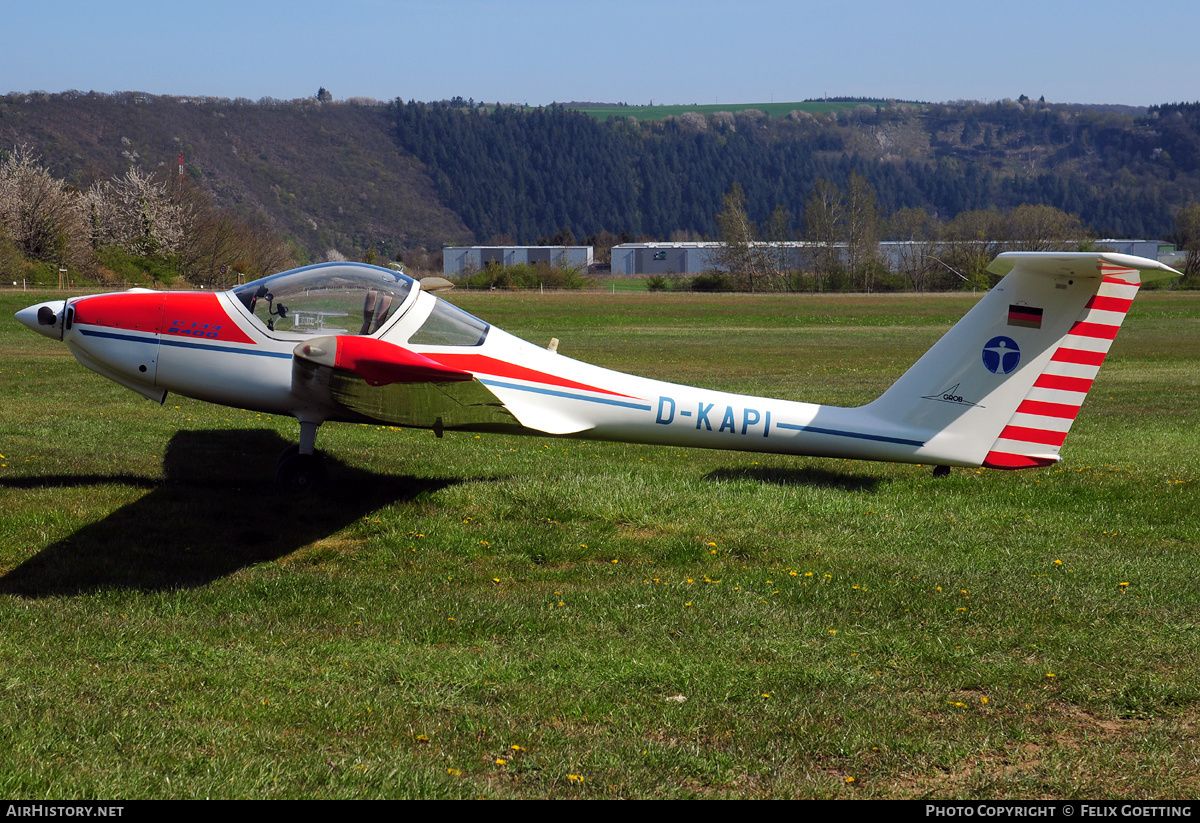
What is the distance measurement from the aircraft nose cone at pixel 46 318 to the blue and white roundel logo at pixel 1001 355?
822 centimetres

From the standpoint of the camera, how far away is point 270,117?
193 metres

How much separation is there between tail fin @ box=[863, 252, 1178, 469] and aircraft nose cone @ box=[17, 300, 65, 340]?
7.31m

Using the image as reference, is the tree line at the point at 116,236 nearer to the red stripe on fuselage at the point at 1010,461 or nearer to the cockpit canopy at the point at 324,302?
the cockpit canopy at the point at 324,302

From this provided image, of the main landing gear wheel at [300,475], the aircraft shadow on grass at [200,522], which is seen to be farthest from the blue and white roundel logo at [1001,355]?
the main landing gear wheel at [300,475]

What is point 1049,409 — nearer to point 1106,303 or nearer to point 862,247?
point 1106,303

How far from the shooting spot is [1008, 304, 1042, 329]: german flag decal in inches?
324

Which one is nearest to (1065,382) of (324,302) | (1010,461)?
(1010,461)

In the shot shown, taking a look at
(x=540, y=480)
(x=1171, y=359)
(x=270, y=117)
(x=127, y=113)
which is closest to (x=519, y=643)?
(x=540, y=480)

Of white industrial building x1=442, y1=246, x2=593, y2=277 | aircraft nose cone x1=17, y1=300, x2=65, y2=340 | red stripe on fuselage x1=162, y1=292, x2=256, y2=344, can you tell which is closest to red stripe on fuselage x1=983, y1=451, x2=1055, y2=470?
red stripe on fuselage x1=162, y1=292, x2=256, y2=344

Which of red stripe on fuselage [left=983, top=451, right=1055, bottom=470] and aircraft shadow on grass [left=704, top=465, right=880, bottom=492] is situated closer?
red stripe on fuselage [left=983, top=451, right=1055, bottom=470]

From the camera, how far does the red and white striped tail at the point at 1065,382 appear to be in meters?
8.03

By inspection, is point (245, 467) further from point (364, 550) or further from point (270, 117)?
point (270, 117)

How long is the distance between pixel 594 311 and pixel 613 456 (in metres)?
39.0

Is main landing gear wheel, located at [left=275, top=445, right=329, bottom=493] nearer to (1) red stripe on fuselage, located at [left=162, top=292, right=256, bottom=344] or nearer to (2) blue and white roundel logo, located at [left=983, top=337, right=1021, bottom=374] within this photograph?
(1) red stripe on fuselage, located at [left=162, top=292, right=256, bottom=344]
